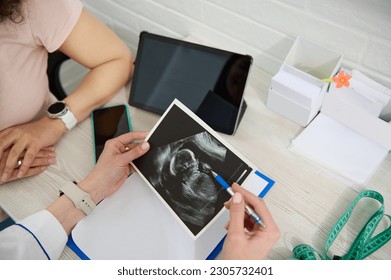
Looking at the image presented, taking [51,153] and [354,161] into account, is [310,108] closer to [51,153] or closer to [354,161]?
[354,161]

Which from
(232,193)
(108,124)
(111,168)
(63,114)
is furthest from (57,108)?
(232,193)

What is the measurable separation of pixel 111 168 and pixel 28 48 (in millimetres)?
424

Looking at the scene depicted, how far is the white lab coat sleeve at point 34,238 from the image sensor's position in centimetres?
71

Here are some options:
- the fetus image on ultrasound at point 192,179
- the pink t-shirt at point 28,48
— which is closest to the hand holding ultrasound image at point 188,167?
the fetus image on ultrasound at point 192,179

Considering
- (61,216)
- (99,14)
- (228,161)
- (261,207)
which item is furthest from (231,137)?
(99,14)

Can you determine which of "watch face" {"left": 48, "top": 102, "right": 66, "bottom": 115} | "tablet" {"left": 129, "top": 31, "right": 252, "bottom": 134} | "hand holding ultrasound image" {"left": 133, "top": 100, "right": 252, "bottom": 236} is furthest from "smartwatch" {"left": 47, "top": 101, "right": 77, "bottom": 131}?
"hand holding ultrasound image" {"left": 133, "top": 100, "right": 252, "bottom": 236}

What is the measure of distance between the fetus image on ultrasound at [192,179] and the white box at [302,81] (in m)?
0.24

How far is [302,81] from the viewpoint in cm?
84

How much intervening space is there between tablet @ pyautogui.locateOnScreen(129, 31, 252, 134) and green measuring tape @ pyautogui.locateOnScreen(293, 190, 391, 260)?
0.34 meters

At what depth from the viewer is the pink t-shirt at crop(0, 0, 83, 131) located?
87 centimetres

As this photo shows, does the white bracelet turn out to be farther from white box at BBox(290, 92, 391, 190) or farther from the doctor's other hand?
white box at BBox(290, 92, 391, 190)

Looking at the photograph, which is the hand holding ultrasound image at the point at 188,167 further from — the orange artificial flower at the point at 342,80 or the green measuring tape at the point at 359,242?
the orange artificial flower at the point at 342,80

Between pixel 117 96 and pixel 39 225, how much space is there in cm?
45
